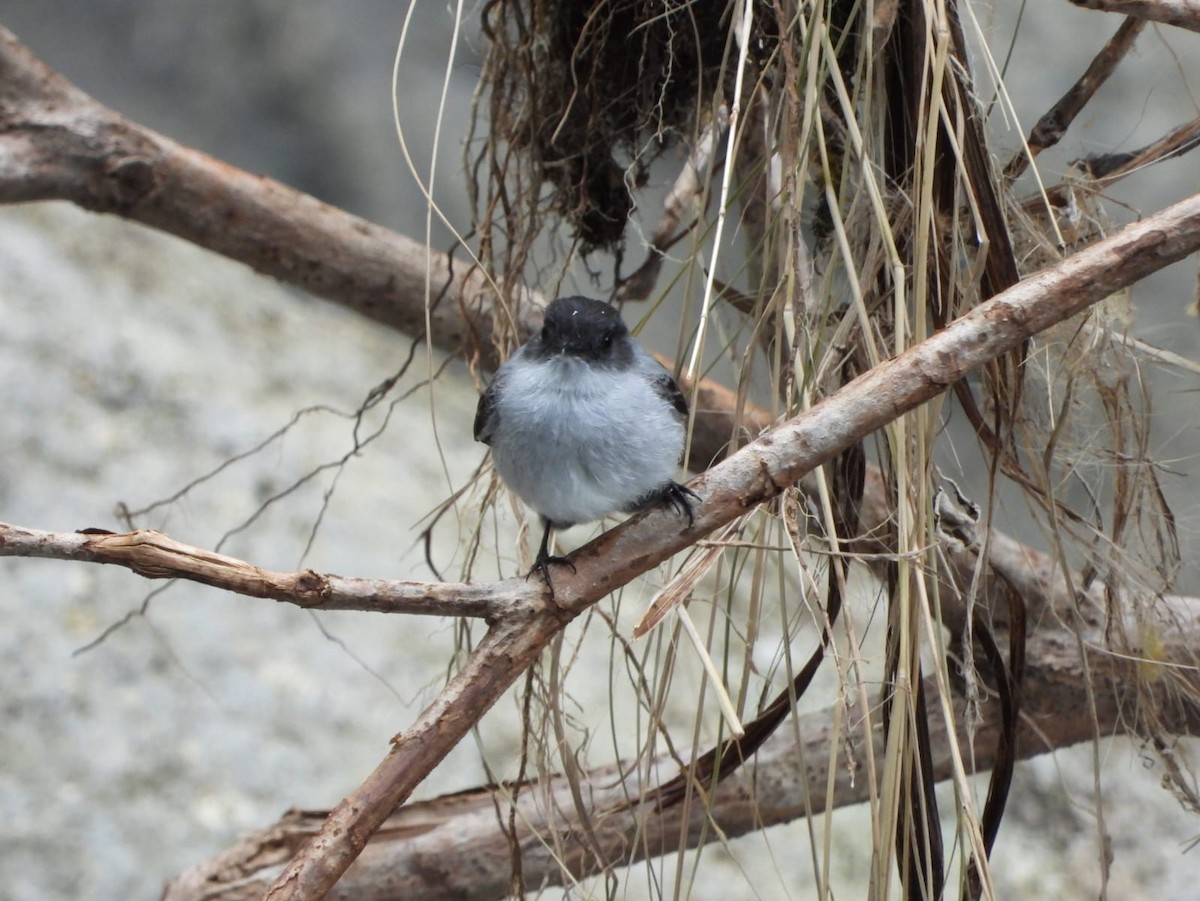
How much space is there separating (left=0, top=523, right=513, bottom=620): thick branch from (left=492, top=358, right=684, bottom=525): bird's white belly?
1.47 ft

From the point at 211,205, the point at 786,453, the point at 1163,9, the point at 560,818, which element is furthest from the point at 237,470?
the point at 1163,9

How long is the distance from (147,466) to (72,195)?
1985mm

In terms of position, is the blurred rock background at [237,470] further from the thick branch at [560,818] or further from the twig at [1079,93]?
the twig at [1079,93]

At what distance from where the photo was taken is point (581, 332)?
1450mm

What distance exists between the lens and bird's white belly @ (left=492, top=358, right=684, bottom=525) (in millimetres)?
1393

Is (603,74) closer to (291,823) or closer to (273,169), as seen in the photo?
(291,823)

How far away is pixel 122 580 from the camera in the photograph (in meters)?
3.68

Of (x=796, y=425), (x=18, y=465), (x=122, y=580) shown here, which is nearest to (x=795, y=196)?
(x=796, y=425)

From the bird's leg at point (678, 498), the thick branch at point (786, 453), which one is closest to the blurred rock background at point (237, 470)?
the bird's leg at point (678, 498)

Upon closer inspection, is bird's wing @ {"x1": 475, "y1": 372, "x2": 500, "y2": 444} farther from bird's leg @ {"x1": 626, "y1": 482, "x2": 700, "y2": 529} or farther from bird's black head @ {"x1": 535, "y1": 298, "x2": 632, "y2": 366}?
bird's leg @ {"x1": 626, "y1": 482, "x2": 700, "y2": 529}

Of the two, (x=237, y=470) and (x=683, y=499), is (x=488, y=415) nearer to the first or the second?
(x=683, y=499)

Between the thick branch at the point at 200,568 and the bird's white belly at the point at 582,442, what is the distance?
447 mm

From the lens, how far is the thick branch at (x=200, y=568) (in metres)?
0.92

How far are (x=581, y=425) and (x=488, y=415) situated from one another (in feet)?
0.50
